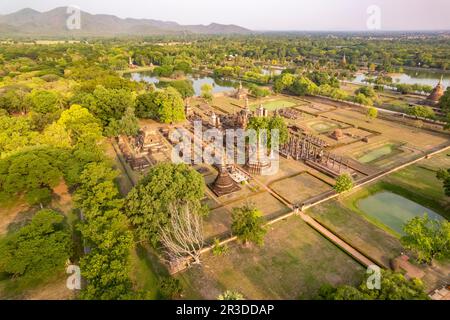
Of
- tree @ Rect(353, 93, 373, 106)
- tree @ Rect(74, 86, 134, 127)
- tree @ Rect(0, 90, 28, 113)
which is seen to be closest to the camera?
tree @ Rect(74, 86, 134, 127)

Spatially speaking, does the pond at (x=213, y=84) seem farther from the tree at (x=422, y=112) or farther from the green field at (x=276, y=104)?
the tree at (x=422, y=112)

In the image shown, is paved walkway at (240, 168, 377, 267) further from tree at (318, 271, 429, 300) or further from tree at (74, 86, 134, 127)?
tree at (74, 86, 134, 127)

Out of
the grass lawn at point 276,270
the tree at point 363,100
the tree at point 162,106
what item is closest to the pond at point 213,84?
the tree at point 162,106

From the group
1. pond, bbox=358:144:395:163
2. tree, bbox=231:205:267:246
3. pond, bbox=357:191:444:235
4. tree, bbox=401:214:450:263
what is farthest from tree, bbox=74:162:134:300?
pond, bbox=358:144:395:163

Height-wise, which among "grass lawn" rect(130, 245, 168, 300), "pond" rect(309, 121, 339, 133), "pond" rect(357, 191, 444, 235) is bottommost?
"grass lawn" rect(130, 245, 168, 300)

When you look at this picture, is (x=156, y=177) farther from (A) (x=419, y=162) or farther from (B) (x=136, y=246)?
(A) (x=419, y=162)

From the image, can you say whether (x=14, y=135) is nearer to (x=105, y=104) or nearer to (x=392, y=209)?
(x=105, y=104)

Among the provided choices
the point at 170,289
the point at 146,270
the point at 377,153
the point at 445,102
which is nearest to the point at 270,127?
the point at 377,153
